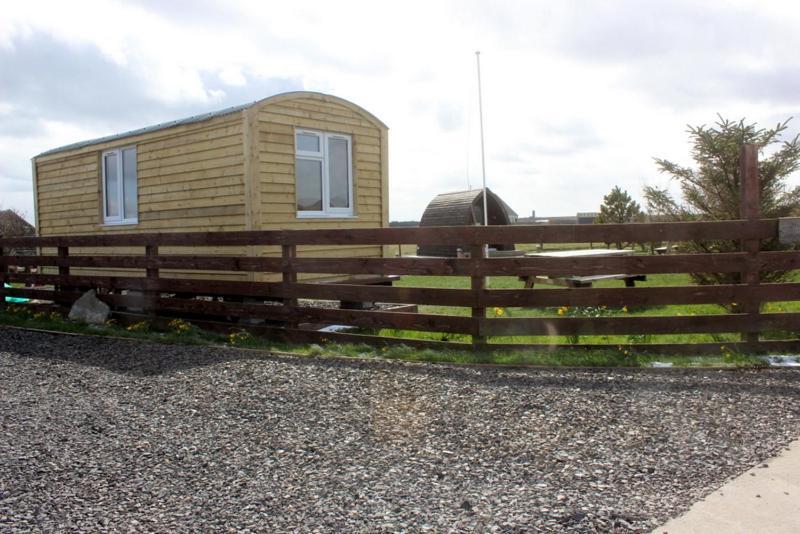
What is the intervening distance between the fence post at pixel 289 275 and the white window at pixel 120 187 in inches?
205

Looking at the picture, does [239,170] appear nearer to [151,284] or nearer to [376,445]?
[151,284]

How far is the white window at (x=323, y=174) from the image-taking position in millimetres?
10281

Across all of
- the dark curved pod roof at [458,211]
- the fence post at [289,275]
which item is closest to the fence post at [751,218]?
the fence post at [289,275]

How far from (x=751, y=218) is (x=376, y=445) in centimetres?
471

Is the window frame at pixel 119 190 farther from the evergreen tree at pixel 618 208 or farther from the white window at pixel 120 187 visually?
the evergreen tree at pixel 618 208

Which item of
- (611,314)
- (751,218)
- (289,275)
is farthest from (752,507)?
(611,314)

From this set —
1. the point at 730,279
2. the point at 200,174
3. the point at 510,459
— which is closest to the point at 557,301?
the point at 510,459

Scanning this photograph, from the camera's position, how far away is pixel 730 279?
904 cm

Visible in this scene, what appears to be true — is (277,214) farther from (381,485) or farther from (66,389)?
(381,485)

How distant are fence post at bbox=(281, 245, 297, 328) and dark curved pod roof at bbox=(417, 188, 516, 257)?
46.9ft

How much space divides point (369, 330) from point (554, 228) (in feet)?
10.1

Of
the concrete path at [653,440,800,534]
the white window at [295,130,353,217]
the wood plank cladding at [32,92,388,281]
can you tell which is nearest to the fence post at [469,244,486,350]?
the concrete path at [653,440,800,534]

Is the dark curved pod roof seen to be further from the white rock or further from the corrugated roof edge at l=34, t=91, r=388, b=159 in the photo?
the white rock

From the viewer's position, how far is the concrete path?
9.90 ft
